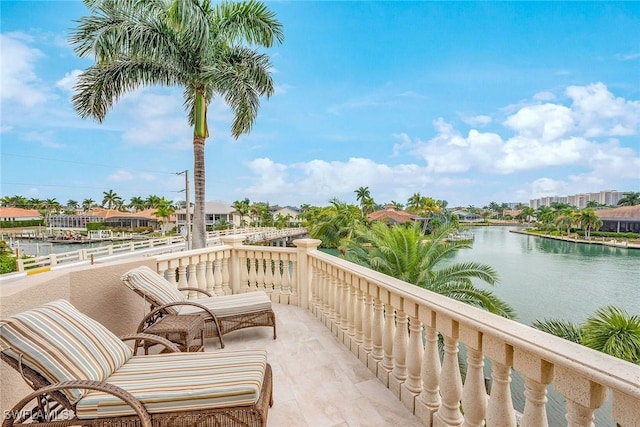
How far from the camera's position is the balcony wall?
3.88ft

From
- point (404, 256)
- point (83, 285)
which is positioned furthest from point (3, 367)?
point (404, 256)

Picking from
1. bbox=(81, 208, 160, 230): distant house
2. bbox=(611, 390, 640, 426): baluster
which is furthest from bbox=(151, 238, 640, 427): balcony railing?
bbox=(81, 208, 160, 230): distant house

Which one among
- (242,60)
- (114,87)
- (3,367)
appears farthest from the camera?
(242,60)

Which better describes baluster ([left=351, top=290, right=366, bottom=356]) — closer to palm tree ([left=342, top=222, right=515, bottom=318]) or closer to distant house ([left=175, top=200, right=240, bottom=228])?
palm tree ([left=342, top=222, right=515, bottom=318])

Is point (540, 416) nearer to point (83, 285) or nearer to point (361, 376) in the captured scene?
point (361, 376)

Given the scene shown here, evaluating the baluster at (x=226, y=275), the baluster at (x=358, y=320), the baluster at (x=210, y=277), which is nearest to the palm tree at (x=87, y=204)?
the baluster at (x=226, y=275)

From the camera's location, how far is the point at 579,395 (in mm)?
1172

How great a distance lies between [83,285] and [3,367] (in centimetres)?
106

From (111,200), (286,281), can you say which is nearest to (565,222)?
(286,281)

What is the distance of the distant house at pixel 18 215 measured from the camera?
1687 inches

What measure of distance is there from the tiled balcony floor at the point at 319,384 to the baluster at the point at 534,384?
1043mm

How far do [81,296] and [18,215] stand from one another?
192 ft

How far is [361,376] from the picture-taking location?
2.93m

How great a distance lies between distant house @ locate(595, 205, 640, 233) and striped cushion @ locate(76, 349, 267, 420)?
2074 inches
